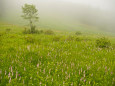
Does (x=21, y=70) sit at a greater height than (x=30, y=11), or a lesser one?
lesser

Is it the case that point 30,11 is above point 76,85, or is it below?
above

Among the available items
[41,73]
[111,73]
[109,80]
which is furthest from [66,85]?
[111,73]

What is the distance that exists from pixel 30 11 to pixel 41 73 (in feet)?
106

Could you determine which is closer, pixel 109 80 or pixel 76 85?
pixel 76 85

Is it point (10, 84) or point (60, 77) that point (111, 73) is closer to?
point (60, 77)

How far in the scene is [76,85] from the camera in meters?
3.99

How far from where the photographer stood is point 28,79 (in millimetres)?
4309

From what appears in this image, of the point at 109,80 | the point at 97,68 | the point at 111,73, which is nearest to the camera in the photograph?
the point at 109,80

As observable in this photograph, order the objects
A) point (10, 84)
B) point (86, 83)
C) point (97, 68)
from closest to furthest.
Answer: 1. point (10, 84)
2. point (86, 83)
3. point (97, 68)

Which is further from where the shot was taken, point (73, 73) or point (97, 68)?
point (97, 68)

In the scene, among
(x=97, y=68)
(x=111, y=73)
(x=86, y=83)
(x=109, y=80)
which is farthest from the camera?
(x=97, y=68)

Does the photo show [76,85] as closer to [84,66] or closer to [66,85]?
[66,85]

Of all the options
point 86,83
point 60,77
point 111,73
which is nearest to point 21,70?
point 60,77

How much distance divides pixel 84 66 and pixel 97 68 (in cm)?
59
